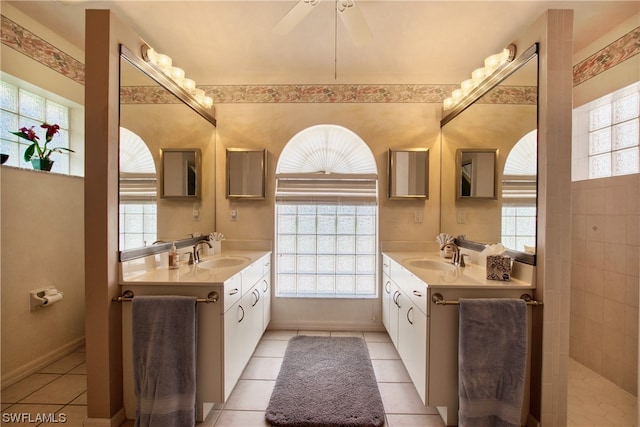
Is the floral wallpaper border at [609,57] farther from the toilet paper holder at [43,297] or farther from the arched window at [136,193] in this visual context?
the toilet paper holder at [43,297]

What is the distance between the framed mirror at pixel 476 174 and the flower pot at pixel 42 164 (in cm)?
346

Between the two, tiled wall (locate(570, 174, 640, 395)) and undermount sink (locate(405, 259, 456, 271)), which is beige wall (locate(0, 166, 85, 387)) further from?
tiled wall (locate(570, 174, 640, 395))

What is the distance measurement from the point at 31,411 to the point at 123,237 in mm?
1250

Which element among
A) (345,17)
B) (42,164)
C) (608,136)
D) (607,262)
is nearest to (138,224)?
(42,164)

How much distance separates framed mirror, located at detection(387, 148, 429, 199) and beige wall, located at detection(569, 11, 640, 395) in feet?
3.95

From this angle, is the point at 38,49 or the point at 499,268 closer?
the point at 499,268

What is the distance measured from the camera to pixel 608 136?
2121 mm

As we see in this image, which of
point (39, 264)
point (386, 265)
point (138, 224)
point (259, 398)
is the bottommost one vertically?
point (259, 398)

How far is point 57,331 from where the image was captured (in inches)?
87.9

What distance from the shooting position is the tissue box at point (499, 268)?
5.40 ft

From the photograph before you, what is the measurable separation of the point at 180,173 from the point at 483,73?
8.67 ft

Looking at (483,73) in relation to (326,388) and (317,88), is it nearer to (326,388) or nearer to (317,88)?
(317,88)

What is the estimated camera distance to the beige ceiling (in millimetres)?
1907

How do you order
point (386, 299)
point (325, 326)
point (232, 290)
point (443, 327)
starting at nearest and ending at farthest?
point (443, 327) < point (232, 290) < point (386, 299) < point (325, 326)
